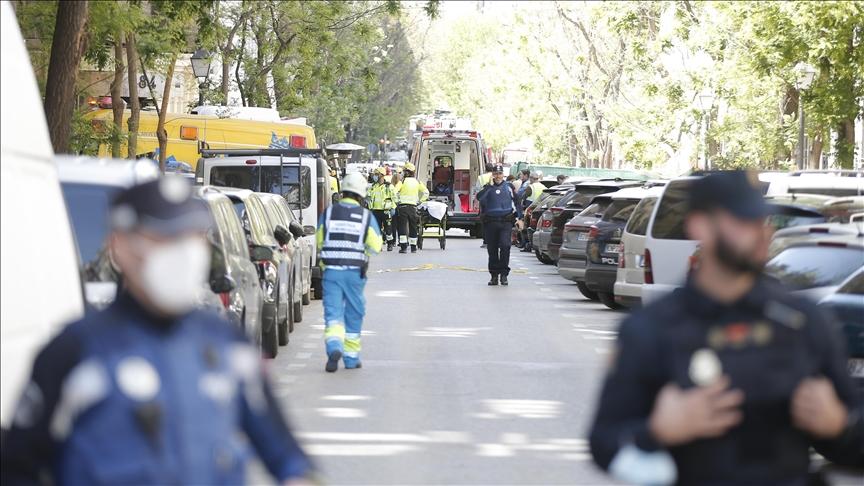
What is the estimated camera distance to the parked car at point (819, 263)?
1139 cm

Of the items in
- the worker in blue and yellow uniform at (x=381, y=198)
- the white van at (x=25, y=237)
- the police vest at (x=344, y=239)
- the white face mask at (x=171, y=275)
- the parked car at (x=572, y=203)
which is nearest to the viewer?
the white face mask at (x=171, y=275)

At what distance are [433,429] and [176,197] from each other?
7.76 m

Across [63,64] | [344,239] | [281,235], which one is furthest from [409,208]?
[344,239]

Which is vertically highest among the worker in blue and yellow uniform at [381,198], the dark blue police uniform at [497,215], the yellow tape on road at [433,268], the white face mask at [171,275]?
the white face mask at [171,275]

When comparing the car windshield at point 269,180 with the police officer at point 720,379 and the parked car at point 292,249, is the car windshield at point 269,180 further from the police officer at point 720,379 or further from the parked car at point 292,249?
the police officer at point 720,379

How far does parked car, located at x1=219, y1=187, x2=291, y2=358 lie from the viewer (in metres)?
15.7

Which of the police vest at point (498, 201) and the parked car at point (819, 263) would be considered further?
the police vest at point (498, 201)

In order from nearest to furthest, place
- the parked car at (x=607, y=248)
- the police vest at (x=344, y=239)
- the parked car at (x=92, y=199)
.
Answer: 1. the parked car at (x=92, y=199)
2. the police vest at (x=344, y=239)
3. the parked car at (x=607, y=248)

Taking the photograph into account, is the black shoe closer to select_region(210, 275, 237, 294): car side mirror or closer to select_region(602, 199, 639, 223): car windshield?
select_region(210, 275, 237, 294): car side mirror

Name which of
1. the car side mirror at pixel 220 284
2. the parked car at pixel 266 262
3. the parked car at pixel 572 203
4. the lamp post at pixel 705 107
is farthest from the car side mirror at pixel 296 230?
the lamp post at pixel 705 107

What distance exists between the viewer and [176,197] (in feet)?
12.5

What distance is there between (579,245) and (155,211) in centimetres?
2121

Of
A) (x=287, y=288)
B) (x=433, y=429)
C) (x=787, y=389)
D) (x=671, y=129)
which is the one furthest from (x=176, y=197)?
(x=671, y=129)

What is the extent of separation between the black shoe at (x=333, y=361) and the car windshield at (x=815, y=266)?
4.47 meters
